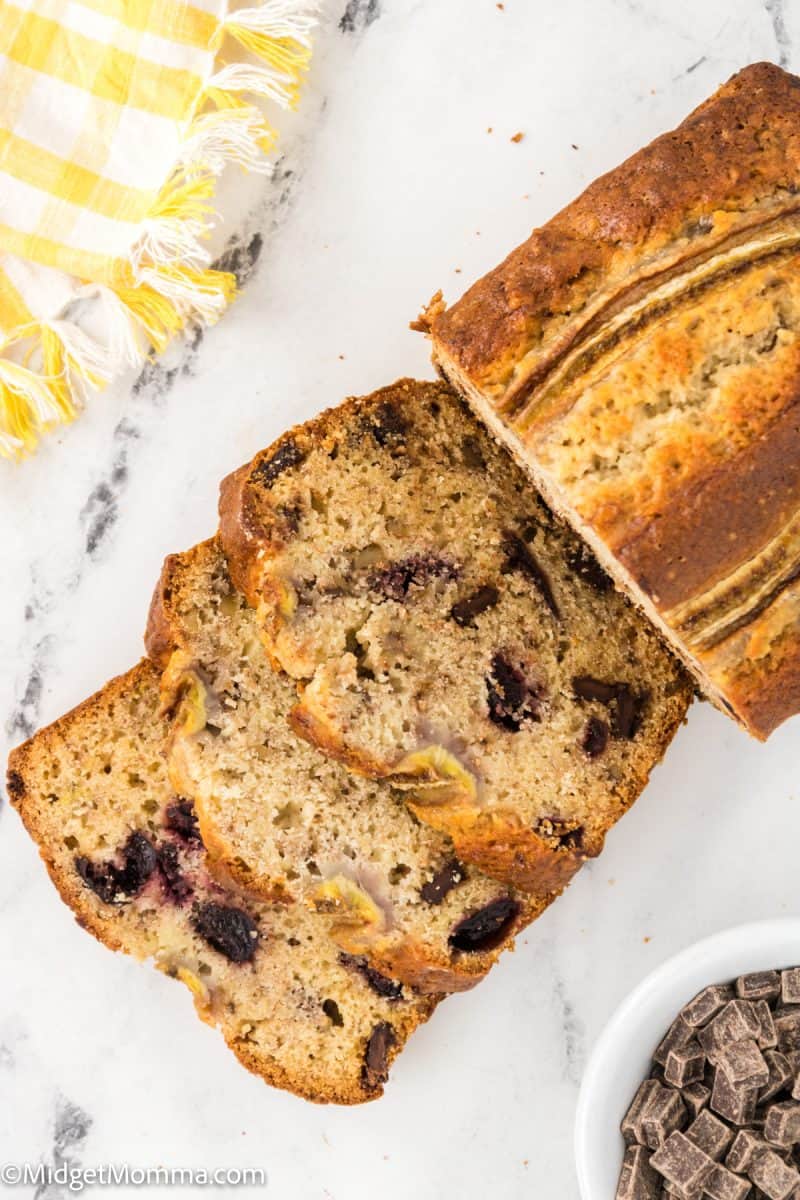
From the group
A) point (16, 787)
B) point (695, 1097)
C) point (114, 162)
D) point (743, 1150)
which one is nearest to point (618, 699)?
point (695, 1097)

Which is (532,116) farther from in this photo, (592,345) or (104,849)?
(104,849)

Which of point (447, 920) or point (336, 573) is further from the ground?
point (336, 573)

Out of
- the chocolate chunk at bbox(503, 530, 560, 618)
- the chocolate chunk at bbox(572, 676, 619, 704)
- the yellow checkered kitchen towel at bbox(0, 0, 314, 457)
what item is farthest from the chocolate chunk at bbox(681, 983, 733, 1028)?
the yellow checkered kitchen towel at bbox(0, 0, 314, 457)

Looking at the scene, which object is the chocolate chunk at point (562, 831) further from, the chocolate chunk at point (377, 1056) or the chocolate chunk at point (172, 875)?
the chocolate chunk at point (172, 875)

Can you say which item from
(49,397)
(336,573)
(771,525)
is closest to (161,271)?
(49,397)

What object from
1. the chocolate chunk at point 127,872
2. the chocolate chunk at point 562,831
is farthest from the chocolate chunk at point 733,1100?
the chocolate chunk at point 127,872
